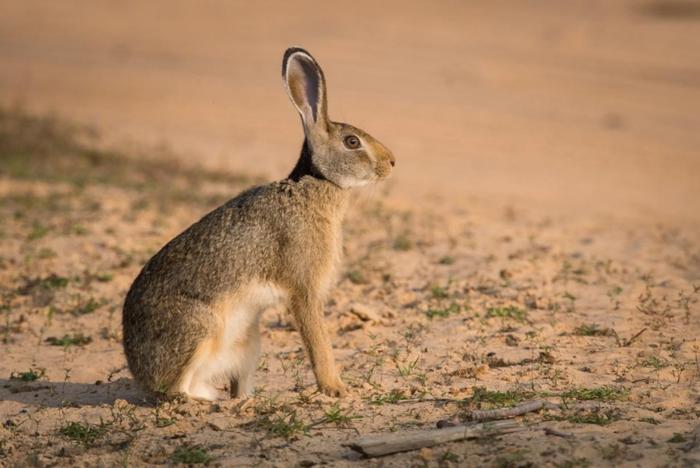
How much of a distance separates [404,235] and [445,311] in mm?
2528

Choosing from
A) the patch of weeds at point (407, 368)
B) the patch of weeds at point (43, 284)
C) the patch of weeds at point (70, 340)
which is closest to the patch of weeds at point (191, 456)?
the patch of weeds at point (407, 368)

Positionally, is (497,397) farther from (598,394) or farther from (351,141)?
(351,141)

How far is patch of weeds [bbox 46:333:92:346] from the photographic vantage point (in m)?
7.46

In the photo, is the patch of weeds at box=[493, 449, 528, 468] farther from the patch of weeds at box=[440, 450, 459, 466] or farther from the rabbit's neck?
the rabbit's neck

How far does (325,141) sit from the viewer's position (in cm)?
625

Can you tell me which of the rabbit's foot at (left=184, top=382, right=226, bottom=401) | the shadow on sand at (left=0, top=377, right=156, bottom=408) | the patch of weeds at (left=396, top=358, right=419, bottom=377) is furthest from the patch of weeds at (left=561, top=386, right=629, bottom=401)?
the shadow on sand at (left=0, top=377, right=156, bottom=408)

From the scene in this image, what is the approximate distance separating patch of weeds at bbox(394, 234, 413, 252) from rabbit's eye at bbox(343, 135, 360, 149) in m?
3.38

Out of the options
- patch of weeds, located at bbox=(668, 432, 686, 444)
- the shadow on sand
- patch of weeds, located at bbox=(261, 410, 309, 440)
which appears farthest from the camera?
the shadow on sand

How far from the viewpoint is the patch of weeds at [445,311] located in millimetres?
7512

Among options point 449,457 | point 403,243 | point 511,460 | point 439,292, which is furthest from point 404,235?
point 511,460

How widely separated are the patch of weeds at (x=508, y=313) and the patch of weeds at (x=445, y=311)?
9.2 inches

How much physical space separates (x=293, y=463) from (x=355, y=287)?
3.47m

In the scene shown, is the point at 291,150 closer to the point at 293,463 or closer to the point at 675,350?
the point at 675,350

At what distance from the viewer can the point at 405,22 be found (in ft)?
89.5
